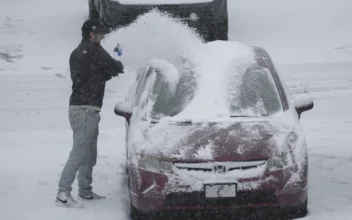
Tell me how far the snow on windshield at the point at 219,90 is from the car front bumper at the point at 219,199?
0.80m

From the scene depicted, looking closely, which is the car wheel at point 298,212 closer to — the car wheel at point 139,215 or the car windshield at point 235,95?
the car windshield at point 235,95

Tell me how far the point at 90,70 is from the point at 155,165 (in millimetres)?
1232

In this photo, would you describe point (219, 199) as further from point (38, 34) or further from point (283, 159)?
point (38, 34)

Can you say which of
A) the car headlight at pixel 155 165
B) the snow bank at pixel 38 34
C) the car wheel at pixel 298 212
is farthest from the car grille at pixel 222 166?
the snow bank at pixel 38 34

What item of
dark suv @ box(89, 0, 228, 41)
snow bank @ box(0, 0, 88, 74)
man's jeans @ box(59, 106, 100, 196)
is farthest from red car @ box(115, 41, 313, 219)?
snow bank @ box(0, 0, 88, 74)

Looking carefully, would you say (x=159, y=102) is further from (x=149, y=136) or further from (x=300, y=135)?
(x=300, y=135)

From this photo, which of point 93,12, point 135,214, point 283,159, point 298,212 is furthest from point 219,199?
point 93,12

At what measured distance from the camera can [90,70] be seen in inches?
256

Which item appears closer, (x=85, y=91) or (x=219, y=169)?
(x=219, y=169)

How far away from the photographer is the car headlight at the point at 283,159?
573cm

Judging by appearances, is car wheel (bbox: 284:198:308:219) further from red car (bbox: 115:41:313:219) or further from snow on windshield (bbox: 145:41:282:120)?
snow on windshield (bbox: 145:41:282:120)

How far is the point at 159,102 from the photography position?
21.8 ft

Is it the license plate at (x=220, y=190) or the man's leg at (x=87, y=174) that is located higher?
the license plate at (x=220, y=190)

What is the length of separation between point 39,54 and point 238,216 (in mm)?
9489
